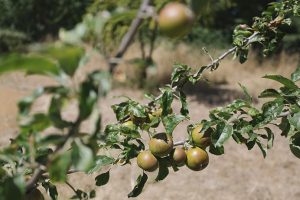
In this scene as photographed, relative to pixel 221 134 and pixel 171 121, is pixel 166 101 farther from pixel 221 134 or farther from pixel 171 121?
pixel 221 134

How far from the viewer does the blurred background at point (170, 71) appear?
0.94 meters

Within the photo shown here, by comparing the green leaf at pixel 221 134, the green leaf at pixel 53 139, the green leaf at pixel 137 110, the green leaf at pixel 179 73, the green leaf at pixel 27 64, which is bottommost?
the green leaf at pixel 221 134

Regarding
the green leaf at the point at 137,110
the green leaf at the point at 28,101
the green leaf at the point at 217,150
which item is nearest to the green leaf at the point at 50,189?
the green leaf at the point at 137,110

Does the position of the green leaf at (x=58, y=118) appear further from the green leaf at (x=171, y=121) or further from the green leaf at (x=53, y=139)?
the green leaf at (x=171, y=121)

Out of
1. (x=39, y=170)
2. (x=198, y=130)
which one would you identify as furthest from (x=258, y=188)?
(x=39, y=170)

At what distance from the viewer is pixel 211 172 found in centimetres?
421

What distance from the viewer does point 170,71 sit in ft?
30.6

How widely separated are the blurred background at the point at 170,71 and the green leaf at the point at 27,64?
2 centimetres

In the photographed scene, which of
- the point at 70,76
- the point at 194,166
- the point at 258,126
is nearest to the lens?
the point at 70,76

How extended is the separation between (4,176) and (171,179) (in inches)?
122

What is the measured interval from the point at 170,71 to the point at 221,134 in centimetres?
792

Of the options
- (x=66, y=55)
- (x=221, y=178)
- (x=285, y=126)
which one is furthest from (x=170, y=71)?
(x=66, y=55)

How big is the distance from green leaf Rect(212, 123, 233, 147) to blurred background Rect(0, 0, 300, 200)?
0.92 ft

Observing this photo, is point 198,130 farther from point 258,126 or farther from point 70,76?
point 70,76
